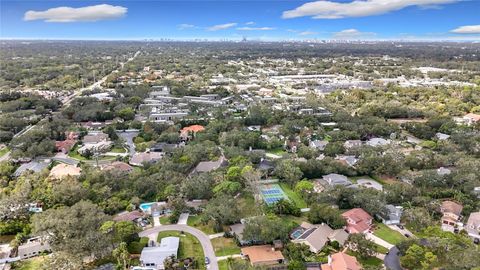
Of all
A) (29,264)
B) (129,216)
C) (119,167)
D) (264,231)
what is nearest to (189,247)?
(264,231)

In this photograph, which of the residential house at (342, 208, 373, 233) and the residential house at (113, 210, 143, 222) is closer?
the residential house at (342, 208, 373, 233)

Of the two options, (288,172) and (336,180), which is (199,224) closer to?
(288,172)

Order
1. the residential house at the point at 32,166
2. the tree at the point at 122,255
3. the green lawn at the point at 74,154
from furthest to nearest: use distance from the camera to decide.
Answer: the green lawn at the point at 74,154
the residential house at the point at 32,166
the tree at the point at 122,255

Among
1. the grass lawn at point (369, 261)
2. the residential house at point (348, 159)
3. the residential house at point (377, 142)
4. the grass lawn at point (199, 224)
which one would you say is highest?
the residential house at point (377, 142)

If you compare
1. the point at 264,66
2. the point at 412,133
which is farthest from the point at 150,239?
the point at 264,66

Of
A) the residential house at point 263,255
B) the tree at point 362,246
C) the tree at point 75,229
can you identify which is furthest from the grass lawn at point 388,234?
the tree at point 75,229

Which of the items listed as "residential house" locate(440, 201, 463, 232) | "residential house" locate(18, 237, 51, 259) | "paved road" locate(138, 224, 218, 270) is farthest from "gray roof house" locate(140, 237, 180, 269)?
"residential house" locate(440, 201, 463, 232)

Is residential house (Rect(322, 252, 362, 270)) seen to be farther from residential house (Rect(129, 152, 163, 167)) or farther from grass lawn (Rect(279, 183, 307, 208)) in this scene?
residential house (Rect(129, 152, 163, 167))

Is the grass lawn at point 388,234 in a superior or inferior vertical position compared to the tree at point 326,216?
inferior

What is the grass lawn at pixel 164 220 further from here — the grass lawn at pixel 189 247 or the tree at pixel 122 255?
the tree at pixel 122 255
